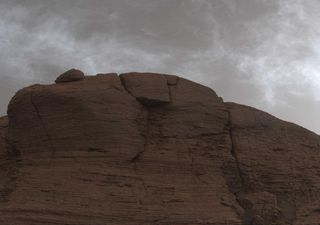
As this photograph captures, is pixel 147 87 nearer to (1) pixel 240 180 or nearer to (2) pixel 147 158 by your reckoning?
Answer: (2) pixel 147 158

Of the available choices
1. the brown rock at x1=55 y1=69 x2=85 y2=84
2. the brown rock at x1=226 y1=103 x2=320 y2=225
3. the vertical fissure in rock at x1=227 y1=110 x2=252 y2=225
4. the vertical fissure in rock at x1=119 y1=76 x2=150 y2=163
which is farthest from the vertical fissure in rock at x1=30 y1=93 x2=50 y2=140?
the brown rock at x1=226 y1=103 x2=320 y2=225

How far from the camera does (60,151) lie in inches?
930

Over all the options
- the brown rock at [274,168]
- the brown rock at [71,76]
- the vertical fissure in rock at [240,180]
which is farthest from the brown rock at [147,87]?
the brown rock at [274,168]

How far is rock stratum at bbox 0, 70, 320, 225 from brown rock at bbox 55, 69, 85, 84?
0.05 meters

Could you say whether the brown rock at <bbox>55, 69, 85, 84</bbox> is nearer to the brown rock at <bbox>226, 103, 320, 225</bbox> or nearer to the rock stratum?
the rock stratum

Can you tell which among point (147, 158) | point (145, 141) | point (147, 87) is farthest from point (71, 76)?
point (147, 158)

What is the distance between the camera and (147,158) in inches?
957

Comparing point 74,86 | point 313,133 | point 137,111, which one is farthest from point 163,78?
point 313,133

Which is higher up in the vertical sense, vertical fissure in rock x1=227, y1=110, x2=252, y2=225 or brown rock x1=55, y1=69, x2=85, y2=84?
brown rock x1=55, y1=69, x2=85, y2=84

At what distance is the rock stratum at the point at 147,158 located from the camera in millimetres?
22375

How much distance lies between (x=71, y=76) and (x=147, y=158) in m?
5.14

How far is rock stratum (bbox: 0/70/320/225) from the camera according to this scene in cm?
2238

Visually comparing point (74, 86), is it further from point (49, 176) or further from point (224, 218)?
point (224, 218)

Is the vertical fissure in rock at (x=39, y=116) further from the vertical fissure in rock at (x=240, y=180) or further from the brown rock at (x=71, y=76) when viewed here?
the vertical fissure in rock at (x=240, y=180)
